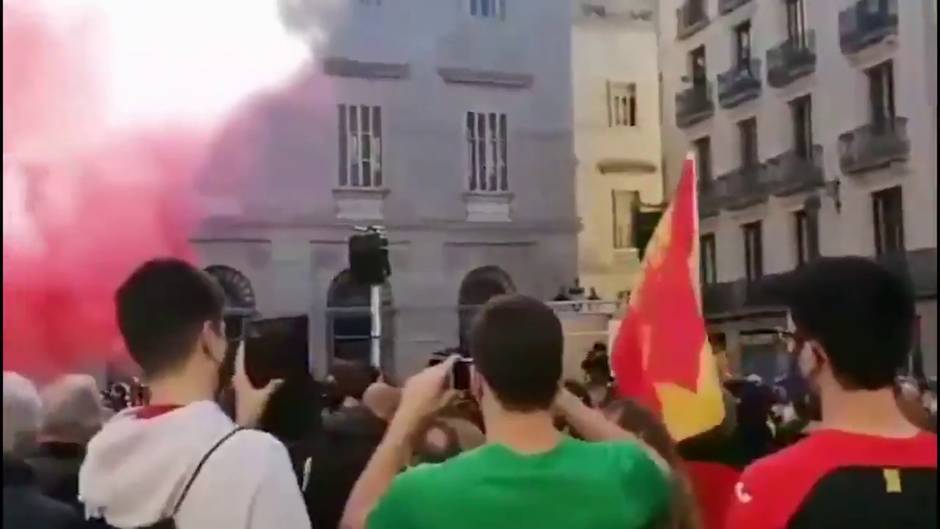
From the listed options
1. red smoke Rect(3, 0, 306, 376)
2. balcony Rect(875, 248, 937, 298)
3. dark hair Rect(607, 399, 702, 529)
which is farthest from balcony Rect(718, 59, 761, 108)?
dark hair Rect(607, 399, 702, 529)

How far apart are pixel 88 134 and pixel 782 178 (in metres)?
2.59

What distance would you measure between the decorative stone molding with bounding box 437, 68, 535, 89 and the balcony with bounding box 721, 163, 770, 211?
1.20m

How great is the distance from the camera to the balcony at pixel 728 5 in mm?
4571

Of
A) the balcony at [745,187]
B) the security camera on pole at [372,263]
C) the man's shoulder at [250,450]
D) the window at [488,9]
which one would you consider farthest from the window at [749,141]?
the man's shoulder at [250,450]

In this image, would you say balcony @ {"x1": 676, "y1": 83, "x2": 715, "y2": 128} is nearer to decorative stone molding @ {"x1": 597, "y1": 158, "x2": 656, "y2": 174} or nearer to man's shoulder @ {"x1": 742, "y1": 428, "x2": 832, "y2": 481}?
decorative stone molding @ {"x1": 597, "y1": 158, "x2": 656, "y2": 174}

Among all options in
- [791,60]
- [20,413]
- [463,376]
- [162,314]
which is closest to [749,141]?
[791,60]

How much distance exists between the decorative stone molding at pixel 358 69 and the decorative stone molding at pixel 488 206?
58cm

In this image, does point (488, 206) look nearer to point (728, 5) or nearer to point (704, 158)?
point (704, 158)

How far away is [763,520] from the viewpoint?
152 cm

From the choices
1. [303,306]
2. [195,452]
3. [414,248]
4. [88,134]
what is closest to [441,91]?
[414,248]

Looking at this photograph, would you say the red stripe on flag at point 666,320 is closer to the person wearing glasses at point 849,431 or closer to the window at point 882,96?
the window at point 882,96

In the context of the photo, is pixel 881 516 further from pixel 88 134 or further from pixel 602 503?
pixel 88 134

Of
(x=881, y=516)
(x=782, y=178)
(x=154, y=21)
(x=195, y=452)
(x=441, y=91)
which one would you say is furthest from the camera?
(x=441, y=91)

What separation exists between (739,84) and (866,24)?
2.53 feet
